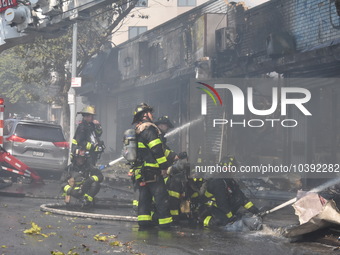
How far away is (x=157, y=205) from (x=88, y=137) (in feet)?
14.6

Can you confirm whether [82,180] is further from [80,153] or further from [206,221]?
[206,221]

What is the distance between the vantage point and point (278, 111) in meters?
18.9

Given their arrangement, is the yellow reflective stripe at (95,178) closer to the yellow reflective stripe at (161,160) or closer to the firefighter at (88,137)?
the firefighter at (88,137)

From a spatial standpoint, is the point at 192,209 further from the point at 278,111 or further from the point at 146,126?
the point at 278,111

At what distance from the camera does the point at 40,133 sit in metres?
18.0

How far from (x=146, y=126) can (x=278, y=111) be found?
10.4 meters

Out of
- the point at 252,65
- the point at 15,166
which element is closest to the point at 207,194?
the point at 15,166

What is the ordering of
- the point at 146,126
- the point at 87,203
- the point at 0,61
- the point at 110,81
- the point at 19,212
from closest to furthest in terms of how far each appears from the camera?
the point at 146,126
the point at 19,212
the point at 87,203
the point at 110,81
the point at 0,61

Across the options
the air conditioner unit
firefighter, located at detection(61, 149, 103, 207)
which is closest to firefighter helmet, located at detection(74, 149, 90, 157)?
firefighter, located at detection(61, 149, 103, 207)

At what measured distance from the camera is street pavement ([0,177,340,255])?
7.09 meters

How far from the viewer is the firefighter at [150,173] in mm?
8984

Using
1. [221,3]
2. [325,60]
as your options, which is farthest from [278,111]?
[221,3]

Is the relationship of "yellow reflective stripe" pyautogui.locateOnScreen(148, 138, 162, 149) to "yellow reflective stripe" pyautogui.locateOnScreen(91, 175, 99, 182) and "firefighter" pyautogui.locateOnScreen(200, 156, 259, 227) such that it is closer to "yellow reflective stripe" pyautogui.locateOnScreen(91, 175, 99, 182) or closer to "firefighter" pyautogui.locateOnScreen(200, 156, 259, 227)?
Answer: "firefighter" pyautogui.locateOnScreen(200, 156, 259, 227)

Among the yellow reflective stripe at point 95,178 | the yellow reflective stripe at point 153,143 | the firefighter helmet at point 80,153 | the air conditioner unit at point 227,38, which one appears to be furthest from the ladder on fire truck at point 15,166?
the air conditioner unit at point 227,38
